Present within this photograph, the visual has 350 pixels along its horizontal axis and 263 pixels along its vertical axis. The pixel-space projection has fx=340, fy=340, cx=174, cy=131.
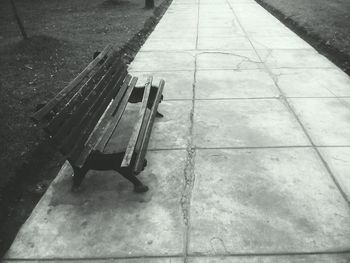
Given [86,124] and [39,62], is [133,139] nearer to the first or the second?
[86,124]

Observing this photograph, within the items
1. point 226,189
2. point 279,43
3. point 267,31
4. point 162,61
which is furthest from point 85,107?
point 267,31

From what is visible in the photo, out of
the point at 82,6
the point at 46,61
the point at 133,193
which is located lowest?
the point at 82,6

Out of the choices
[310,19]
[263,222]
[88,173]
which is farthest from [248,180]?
[310,19]

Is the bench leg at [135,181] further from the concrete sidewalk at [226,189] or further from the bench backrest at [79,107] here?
the bench backrest at [79,107]

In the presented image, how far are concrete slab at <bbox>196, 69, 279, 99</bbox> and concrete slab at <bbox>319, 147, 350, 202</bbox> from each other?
1.64 m

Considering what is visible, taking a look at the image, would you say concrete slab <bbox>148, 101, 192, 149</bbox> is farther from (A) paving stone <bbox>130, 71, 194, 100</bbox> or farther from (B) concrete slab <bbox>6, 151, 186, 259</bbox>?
(B) concrete slab <bbox>6, 151, 186, 259</bbox>

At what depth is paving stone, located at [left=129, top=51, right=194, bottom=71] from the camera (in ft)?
21.9

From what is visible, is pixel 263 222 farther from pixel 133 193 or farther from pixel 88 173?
pixel 88 173

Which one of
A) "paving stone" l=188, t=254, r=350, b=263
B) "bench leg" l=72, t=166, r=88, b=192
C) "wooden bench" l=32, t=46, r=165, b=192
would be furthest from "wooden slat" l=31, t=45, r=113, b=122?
"paving stone" l=188, t=254, r=350, b=263

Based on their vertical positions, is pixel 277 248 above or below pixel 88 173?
above

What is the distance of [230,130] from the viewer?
4.27 meters

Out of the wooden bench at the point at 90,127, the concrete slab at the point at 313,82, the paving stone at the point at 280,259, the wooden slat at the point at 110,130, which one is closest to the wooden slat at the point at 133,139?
the wooden bench at the point at 90,127

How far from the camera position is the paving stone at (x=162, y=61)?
666 cm

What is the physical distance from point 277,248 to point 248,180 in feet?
2.84
